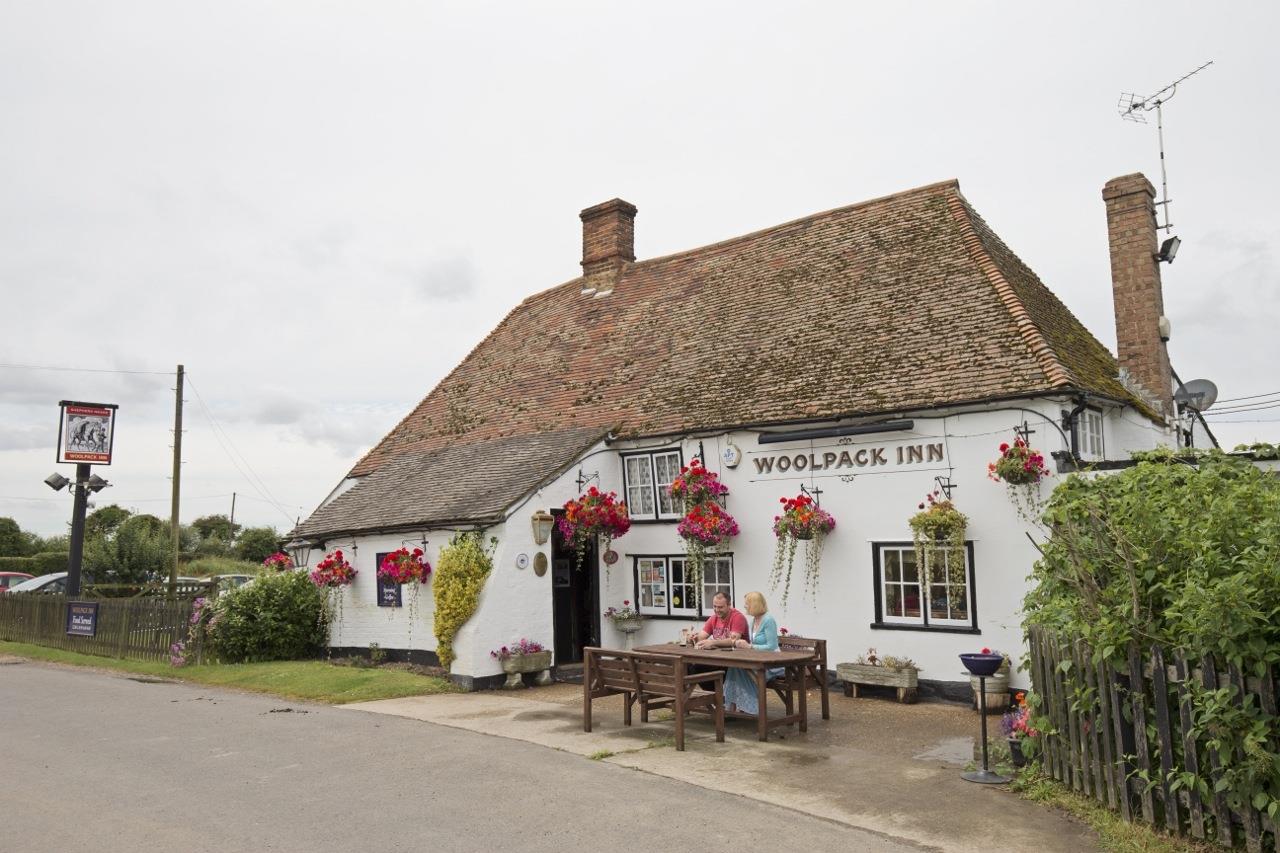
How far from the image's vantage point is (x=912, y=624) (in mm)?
12836

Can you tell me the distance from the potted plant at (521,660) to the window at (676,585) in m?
2.01

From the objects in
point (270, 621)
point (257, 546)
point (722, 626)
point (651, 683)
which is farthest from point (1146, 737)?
point (257, 546)

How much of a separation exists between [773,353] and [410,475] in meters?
8.11

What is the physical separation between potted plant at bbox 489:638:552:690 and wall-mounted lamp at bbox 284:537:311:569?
6.23 metres

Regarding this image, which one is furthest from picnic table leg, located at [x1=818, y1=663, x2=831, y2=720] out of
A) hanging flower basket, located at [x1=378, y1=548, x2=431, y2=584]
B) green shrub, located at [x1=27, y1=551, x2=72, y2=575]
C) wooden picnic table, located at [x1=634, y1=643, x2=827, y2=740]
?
green shrub, located at [x1=27, y1=551, x2=72, y2=575]

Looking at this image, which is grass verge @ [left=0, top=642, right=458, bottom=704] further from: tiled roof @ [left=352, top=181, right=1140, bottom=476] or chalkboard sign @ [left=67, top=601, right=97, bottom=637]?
tiled roof @ [left=352, top=181, right=1140, bottom=476]

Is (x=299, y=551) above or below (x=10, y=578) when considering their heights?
above

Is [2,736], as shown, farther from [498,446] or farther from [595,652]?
[498,446]

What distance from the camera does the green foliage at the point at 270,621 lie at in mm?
17984

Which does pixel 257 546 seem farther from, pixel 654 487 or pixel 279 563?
pixel 654 487

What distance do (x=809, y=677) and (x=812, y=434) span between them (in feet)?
12.2

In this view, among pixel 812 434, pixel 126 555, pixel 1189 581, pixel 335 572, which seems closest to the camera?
pixel 1189 581

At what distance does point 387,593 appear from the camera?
16844mm

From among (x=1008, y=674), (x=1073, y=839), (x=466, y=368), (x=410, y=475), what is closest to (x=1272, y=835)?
(x=1073, y=839)
